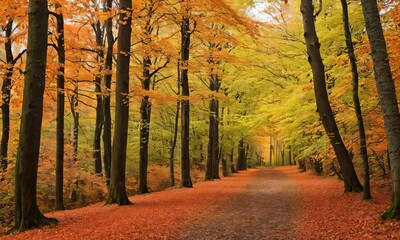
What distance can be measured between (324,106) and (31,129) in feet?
30.6

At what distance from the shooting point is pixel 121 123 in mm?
12117

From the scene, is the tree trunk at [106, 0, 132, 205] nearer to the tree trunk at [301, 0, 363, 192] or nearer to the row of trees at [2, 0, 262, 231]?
the row of trees at [2, 0, 262, 231]

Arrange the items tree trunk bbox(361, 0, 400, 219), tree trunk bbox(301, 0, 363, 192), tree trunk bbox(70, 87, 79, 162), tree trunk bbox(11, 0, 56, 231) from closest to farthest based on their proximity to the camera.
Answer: tree trunk bbox(361, 0, 400, 219), tree trunk bbox(11, 0, 56, 231), tree trunk bbox(301, 0, 363, 192), tree trunk bbox(70, 87, 79, 162)

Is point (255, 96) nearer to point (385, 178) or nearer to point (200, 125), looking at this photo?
point (200, 125)

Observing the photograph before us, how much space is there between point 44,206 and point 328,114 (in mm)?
12312

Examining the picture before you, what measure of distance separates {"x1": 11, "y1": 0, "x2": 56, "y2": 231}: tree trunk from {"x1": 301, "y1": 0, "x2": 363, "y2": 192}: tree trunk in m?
8.62

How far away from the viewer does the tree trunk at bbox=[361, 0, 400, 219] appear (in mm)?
7141

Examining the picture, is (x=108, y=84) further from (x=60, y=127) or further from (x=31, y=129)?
(x=31, y=129)

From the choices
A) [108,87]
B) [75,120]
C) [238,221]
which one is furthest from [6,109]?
[238,221]

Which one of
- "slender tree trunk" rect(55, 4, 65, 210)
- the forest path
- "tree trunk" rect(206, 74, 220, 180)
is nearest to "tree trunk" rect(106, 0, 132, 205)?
the forest path

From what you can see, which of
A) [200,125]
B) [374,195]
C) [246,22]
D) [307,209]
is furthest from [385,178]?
[200,125]

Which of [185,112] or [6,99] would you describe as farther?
[185,112]

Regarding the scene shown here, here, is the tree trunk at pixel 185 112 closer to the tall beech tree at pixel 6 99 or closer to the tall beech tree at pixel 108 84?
the tall beech tree at pixel 108 84

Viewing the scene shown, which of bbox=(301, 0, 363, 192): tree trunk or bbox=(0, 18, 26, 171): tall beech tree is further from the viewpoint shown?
bbox=(0, 18, 26, 171): tall beech tree
